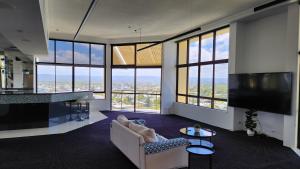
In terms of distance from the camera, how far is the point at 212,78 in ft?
26.1

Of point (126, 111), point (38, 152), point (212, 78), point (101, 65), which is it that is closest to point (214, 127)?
point (212, 78)

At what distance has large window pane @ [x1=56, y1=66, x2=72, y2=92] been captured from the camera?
Answer: 33.5 ft

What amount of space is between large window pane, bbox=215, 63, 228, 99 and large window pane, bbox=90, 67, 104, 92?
5.94 meters

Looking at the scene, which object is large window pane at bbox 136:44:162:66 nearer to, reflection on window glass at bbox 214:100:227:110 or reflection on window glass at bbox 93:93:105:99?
reflection on window glass at bbox 93:93:105:99

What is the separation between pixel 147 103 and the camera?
1076 cm

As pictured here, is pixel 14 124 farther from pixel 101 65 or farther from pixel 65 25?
pixel 101 65

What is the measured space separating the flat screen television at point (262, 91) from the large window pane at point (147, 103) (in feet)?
14.2

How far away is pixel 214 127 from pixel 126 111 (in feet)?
15.9

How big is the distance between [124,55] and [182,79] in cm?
334

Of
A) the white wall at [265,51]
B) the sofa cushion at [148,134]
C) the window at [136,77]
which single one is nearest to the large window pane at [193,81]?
the window at [136,77]

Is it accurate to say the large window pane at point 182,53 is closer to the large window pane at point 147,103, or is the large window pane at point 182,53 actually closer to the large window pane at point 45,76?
the large window pane at point 147,103

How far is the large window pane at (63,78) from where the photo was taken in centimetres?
1021

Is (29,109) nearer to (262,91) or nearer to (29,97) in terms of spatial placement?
(29,97)

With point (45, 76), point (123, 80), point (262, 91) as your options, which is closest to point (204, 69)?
point (262, 91)
